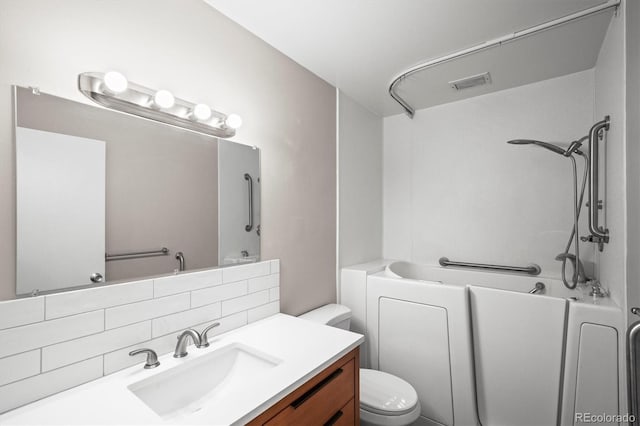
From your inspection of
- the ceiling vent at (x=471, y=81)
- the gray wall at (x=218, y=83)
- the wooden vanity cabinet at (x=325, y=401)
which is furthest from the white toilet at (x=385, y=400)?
the ceiling vent at (x=471, y=81)

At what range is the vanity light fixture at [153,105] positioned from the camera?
112 centimetres

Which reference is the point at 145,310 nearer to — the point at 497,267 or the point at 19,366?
the point at 19,366

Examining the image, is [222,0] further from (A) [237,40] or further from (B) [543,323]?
(B) [543,323]

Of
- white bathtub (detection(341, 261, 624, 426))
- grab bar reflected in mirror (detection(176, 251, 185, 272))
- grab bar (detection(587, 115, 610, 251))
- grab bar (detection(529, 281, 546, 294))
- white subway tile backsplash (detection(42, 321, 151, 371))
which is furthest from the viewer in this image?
grab bar (detection(529, 281, 546, 294))

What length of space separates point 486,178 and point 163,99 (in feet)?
7.96

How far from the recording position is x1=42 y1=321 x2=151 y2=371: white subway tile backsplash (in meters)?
0.98

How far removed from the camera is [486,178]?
258 cm

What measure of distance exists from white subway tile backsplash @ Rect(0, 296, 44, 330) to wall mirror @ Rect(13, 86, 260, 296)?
4 centimetres

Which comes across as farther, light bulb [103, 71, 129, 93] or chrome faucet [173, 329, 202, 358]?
chrome faucet [173, 329, 202, 358]

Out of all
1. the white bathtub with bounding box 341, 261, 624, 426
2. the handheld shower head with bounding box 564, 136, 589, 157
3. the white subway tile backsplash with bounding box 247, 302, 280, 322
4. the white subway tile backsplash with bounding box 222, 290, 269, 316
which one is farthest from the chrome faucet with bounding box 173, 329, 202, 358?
the handheld shower head with bounding box 564, 136, 589, 157

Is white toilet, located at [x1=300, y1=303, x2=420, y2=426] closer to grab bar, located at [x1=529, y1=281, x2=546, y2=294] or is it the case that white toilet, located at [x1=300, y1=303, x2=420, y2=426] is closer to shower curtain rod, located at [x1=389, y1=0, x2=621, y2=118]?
grab bar, located at [x1=529, y1=281, x2=546, y2=294]

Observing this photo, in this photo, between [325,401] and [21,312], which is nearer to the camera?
[21,312]

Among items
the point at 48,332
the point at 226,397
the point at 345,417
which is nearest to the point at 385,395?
the point at 345,417

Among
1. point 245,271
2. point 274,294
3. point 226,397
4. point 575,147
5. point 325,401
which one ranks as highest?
point 575,147
